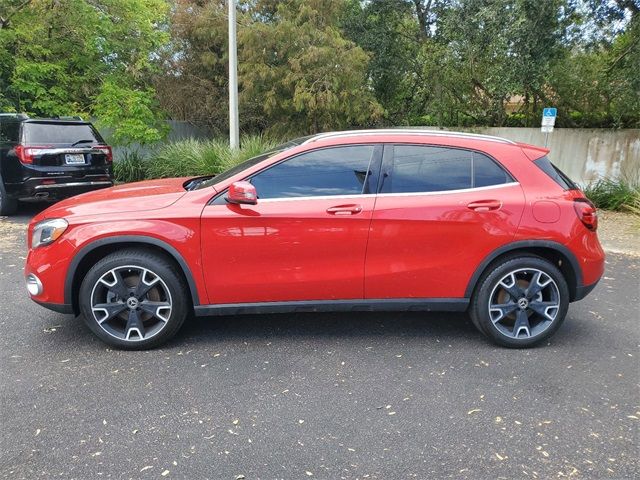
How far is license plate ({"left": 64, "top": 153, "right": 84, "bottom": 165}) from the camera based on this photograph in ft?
26.1

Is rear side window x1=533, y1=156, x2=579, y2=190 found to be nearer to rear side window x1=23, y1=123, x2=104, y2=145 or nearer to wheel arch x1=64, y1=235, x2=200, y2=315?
wheel arch x1=64, y1=235, x2=200, y2=315

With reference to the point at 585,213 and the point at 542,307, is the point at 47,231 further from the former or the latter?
the point at 585,213

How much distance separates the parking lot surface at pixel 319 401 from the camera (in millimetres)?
2584

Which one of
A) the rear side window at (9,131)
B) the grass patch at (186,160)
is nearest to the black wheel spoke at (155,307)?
the rear side window at (9,131)

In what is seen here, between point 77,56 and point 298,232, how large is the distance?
11.4 metres

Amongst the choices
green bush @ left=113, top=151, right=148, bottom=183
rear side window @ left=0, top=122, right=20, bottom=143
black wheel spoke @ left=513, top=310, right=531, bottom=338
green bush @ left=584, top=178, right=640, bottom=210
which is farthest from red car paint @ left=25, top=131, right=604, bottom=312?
green bush @ left=113, top=151, right=148, bottom=183

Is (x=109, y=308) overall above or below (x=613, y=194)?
below

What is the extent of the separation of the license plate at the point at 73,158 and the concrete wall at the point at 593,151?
10486 millimetres

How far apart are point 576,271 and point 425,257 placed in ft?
3.94

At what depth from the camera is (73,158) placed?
8.00 m

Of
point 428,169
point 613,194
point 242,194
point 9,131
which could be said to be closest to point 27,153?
point 9,131

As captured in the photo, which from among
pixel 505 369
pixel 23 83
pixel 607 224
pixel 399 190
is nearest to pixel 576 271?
pixel 505 369

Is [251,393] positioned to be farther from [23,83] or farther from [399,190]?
[23,83]

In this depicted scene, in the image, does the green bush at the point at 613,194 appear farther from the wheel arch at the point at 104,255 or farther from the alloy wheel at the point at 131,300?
the alloy wheel at the point at 131,300
